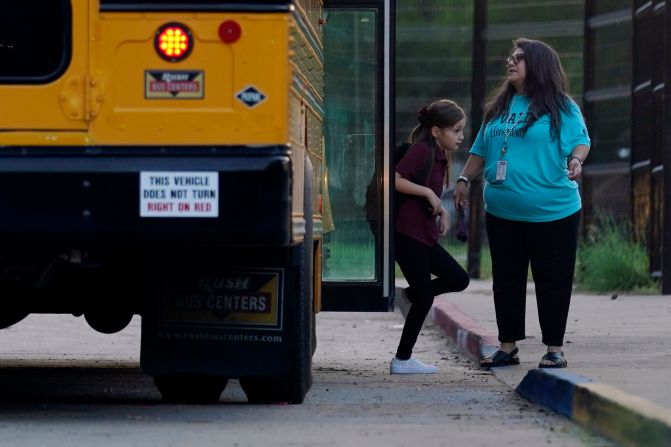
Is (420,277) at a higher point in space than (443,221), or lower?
lower

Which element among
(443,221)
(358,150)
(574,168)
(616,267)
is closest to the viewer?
(574,168)

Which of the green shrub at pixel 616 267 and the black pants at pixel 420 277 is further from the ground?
the black pants at pixel 420 277

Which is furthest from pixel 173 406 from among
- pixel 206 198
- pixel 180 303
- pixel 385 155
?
pixel 385 155

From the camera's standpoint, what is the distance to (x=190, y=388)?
737 centimetres

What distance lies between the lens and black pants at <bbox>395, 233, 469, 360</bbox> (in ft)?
29.6

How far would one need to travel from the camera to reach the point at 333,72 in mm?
9688

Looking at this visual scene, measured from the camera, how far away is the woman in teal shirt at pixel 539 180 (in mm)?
8508

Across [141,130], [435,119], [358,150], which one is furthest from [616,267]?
[141,130]

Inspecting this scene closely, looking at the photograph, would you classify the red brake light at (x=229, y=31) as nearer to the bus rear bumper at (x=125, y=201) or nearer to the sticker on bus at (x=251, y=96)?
the sticker on bus at (x=251, y=96)

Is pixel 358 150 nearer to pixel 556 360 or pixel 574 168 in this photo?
pixel 574 168

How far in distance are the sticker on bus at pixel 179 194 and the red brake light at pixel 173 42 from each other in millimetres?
451

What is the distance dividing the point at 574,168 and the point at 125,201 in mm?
2905

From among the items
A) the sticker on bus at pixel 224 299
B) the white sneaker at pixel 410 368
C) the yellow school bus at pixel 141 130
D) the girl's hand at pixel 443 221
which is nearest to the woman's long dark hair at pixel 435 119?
the girl's hand at pixel 443 221

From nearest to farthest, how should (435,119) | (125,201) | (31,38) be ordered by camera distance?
(125,201)
(31,38)
(435,119)
